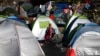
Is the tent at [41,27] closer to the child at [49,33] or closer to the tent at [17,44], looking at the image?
the child at [49,33]

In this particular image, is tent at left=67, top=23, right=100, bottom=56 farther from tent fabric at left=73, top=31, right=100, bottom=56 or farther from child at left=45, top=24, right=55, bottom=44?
child at left=45, top=24, right=55, bottom=44

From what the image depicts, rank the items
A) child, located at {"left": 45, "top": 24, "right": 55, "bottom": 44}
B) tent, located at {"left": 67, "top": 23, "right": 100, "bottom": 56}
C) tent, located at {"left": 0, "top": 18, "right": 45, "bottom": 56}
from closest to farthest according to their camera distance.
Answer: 1. tent, located at {"left": 0, "top": 18, "right": 45, "bottom": 56}
2. tent, located at {"left": 67, "top": 23, "right": 100, "bottom": 56}
3. child, located at {"left": 45, "top": 24, "right": 55, "bottom": 44}

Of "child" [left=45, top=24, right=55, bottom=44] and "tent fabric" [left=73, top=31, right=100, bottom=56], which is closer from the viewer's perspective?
"tent fabric" [left=73, top=31, right=100, bottom=56]

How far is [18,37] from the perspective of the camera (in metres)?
11.3

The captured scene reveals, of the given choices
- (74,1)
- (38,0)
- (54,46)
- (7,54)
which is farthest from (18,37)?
(38,0)

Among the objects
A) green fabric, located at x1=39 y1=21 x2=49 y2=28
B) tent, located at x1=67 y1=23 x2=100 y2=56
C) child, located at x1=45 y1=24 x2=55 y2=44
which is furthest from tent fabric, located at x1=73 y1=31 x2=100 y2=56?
green fabric, located at x1=39 y1=21 x2=49 y2=28

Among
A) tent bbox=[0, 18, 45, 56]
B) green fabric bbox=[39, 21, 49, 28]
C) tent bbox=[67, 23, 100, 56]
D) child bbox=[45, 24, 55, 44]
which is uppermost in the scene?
tent bbox=[0, 18, 45, 56]

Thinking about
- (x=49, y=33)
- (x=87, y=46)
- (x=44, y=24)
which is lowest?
(x=49, y=33)

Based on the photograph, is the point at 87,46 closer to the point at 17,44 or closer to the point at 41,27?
the point at 17,44

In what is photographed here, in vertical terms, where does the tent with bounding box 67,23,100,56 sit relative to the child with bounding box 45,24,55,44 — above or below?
above

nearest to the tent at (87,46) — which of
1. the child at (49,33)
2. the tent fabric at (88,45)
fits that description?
the tent fabric at (88,45)

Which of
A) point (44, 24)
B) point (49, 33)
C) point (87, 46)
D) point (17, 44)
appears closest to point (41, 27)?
point (44, 24)

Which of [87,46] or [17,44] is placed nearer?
[17,44]

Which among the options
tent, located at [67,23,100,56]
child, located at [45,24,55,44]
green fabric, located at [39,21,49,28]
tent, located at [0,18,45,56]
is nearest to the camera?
tent, located at [0,18,45,56]
